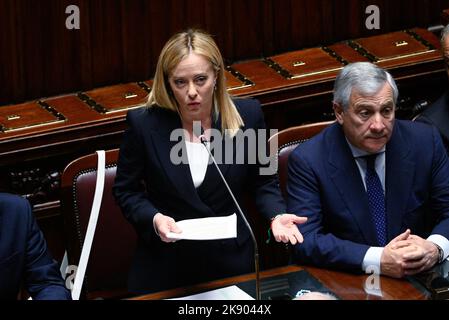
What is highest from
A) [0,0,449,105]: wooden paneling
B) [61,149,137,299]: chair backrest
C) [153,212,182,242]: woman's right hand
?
[0,0,449,105]: wooden paneling

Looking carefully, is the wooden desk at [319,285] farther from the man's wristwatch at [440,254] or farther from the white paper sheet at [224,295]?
the man's wristwatch at [440,254]

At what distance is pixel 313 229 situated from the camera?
10.6 feet

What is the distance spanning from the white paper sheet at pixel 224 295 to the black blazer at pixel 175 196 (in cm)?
38

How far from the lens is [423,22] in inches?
193

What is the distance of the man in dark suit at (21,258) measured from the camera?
2988mm

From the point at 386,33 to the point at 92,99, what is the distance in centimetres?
136

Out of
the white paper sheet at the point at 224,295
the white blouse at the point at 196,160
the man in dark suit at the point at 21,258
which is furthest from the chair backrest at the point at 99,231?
the white paper sheet at the point at 224,295

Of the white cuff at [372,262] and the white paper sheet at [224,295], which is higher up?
the white cuff at [372,262]

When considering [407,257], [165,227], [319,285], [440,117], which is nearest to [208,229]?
[165,227]

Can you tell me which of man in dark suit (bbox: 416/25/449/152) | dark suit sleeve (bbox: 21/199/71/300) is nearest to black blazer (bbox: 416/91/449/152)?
man in dark suit (bbox: 416/25/449/152)

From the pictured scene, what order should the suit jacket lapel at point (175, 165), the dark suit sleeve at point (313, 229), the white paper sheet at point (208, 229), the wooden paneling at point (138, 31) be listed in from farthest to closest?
the wooden paneling at point (138, 31), the suit jacket lapel at point (175, 165), the dark suit sleeve at point (313, 229), the white paper sheet at point (208, 229)

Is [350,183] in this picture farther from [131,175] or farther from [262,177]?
[131,175]

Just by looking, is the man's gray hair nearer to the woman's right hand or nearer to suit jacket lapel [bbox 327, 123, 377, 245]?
suit jacket lapel [bbox 327, 123, 377, 245]

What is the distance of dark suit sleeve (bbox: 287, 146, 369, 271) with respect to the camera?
3.08 m
